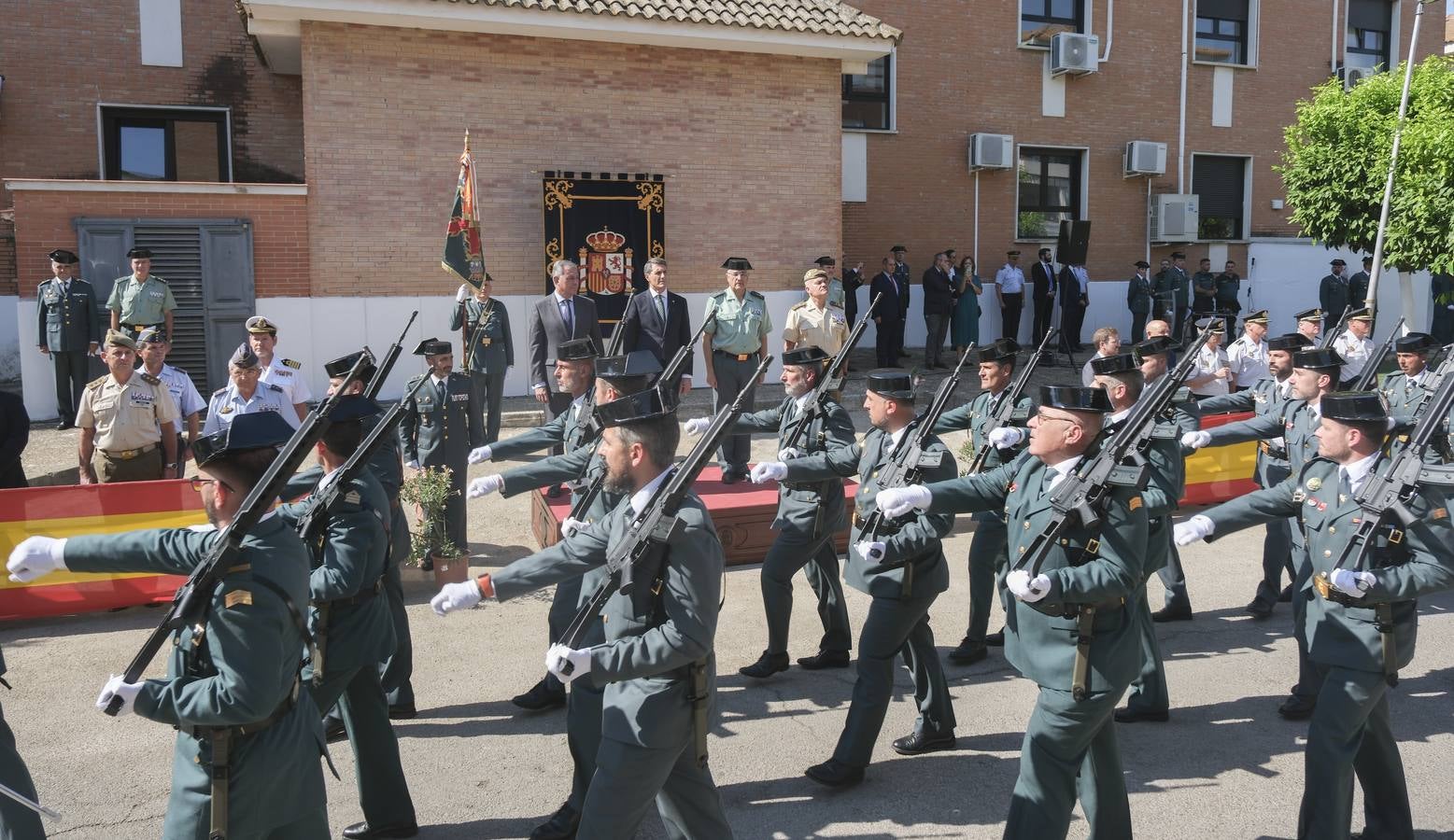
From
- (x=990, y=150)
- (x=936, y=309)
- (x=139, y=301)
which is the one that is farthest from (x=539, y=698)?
(x=990, y=150)

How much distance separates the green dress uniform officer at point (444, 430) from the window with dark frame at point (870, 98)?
13942mm

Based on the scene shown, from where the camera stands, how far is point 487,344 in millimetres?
11398

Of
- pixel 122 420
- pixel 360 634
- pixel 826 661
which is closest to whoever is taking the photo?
pixel 360 634

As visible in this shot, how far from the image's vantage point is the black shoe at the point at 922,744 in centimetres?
579

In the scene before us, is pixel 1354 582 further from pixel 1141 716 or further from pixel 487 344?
pixel 487 344

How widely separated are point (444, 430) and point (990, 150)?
611 inches

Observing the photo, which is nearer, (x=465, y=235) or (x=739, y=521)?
(x=739, y=521)

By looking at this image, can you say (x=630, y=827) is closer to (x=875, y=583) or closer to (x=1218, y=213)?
(x=875, y=583)

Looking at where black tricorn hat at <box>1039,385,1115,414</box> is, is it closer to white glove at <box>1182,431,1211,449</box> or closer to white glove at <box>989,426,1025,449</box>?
white glove at <box>989,426,1025,449</box>

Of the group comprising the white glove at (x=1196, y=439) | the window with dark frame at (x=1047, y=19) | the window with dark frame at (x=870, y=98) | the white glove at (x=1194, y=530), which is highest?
the window with dark frame at (x=1047, y=19)

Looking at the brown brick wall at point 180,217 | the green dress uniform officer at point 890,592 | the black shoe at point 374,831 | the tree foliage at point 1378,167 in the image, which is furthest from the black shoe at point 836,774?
the tree foliage at point 1378,167

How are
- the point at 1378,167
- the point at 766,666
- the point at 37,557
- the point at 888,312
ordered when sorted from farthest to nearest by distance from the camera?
1. the point at 888,312
2. the point at 1378,167
3. the point at 766,666
4. the point at 37,557

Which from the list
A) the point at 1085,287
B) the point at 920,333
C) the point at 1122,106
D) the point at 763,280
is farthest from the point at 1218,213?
the point at 763,280

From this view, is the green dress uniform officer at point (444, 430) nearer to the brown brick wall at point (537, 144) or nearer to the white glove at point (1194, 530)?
the white glove at point (1194, 530)
